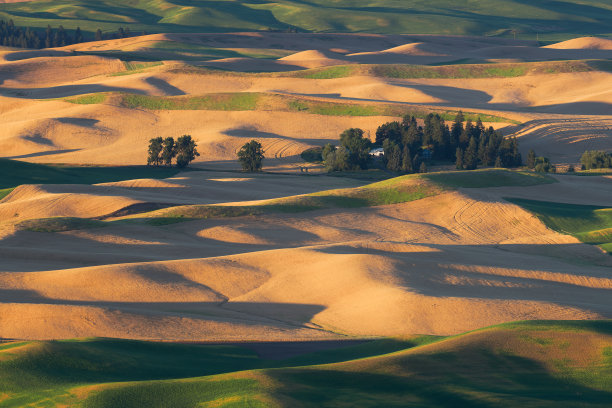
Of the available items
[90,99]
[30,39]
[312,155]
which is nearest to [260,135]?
[312,155]

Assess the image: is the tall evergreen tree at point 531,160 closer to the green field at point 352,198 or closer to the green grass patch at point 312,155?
the green field at point 352,198

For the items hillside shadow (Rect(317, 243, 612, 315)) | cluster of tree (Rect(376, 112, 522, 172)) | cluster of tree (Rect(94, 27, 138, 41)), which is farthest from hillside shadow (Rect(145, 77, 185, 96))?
hillside shadow (Rect(317, 243, 612, 315))

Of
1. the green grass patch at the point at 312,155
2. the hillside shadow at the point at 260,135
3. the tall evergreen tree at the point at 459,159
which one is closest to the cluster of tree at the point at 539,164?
the tall evergreen tree at the point at 459,159

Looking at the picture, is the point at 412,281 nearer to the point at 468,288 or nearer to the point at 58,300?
the point at 468,288

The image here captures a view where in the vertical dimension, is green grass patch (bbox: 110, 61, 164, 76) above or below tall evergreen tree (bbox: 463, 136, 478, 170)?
above

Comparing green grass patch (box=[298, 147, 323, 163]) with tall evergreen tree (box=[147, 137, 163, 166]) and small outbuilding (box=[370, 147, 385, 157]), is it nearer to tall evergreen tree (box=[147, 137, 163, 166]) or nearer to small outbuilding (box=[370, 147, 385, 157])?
small outbuilding (box=[370, 147, 385, 157])

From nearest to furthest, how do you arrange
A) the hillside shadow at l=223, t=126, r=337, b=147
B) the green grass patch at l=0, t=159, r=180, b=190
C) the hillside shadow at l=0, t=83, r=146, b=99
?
the green grass patch at l=0, t=159, r=180, b=190, the hillside shadow at l=223, t=126, r=337, b=147, the hillside shadow at l=0, t=83, r=146, b=99

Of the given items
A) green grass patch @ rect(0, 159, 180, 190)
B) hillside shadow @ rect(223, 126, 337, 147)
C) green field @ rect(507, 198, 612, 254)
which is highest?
hillside shadow @ rect(223, 126, 337, 147)

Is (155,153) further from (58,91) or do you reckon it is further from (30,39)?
(30,39)

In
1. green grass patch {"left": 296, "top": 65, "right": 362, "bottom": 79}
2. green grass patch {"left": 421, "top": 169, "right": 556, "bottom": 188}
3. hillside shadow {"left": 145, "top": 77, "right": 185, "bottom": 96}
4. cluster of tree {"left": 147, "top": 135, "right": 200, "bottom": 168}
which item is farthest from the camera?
green grass patch {"left": 296, "top": 65, "right": 362, "bottom": 79}

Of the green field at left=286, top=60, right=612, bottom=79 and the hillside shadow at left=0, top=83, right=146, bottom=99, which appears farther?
the green field at left=286, top=60, right=612, bottom=79
